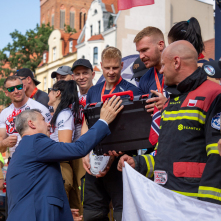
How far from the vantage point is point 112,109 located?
3.07 meters

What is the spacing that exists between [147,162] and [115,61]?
5.19 feet

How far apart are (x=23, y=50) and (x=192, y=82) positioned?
38628 mm

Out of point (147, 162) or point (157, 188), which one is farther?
point (147, 162)

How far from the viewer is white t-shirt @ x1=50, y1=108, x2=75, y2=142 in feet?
14.5

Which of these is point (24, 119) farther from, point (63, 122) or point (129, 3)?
point (129, 3)

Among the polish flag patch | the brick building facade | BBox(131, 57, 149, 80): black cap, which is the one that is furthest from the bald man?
the brick building facade

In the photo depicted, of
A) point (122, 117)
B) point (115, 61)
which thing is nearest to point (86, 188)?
point (122, 117)

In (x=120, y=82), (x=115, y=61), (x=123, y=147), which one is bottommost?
(x=123, y=147)

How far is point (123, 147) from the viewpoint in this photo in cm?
314

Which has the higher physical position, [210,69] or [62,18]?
[62,18]

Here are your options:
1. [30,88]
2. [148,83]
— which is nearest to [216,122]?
[148,83]

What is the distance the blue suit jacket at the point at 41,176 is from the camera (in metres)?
3.04

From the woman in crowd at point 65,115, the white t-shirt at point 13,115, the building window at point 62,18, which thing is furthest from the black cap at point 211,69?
the building window at point 62,18

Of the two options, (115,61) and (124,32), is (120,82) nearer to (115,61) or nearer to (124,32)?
(115,61)
